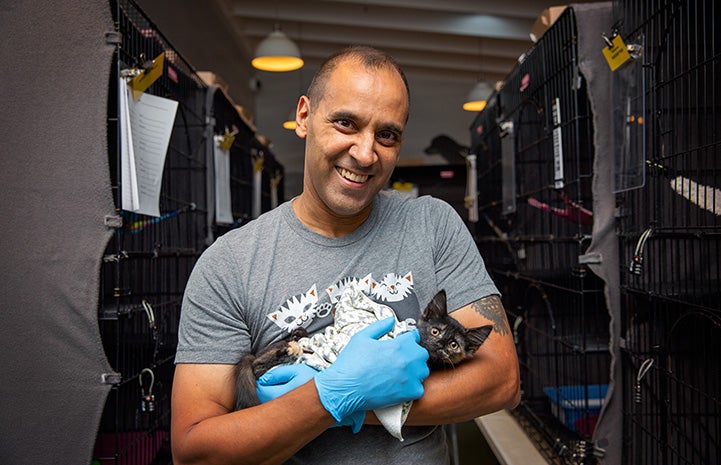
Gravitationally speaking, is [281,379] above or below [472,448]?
above

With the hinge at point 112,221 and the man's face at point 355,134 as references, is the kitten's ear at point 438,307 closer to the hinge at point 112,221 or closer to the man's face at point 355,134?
the man's face at point 355,134

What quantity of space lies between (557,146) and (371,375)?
1487 millimetres

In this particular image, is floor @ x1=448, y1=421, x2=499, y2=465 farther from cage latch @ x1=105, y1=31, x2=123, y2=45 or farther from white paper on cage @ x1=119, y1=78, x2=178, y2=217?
cage latch @ x1=105, y1=31, x2=123, y2=45

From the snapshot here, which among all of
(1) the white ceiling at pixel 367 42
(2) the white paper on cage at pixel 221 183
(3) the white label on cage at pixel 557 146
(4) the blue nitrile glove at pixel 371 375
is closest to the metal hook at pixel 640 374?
(3) the white label on cage at pixel 557 146

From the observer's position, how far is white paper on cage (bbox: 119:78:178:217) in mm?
1834

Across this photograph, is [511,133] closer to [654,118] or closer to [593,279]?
[593,279]

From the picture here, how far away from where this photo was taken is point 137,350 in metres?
2.16

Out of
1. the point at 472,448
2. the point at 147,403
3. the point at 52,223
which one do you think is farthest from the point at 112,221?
the point at 472,448

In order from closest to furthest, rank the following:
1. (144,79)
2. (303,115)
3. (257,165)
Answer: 1. (303,115)
2. (144,79)
3. (257,165)

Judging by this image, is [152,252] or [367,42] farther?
[367,42]

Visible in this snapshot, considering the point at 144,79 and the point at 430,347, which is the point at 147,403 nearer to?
the point at 144,79

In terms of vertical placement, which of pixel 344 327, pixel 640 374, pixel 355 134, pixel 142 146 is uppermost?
pixel 142 146

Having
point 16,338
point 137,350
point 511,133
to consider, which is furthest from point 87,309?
point 511,133

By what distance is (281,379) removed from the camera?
120cm
